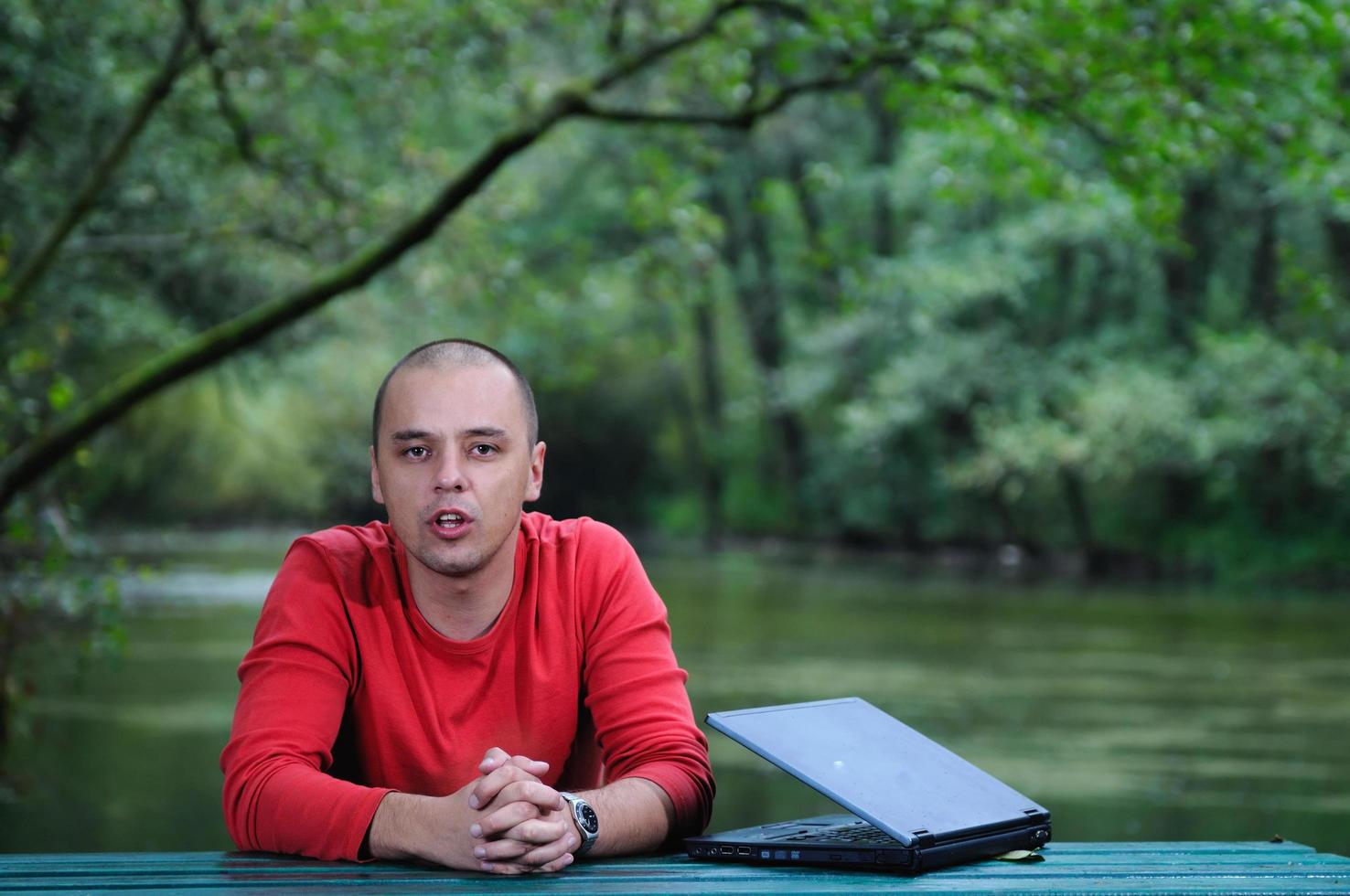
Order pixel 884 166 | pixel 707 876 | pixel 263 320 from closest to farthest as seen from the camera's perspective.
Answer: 1. pixel 707 876
2. pixel 263 320
3. pixel 884 166

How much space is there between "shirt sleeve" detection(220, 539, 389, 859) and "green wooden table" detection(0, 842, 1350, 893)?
0.07 metres

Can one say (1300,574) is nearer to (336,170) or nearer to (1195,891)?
(336,170)

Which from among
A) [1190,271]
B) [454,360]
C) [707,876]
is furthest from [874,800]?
[1190,271]

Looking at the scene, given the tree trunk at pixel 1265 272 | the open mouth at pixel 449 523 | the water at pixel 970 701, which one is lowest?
the water at pixel 970 701

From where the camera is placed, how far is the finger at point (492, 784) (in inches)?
97.9

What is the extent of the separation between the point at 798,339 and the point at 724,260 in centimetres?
519

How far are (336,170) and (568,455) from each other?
3116 cm

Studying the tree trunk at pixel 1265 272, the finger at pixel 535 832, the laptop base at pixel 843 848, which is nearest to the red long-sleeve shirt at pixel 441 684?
the laptop base at pixel 843 848

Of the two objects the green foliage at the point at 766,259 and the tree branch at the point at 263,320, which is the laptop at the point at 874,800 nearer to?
the green foliage at the point at 766,259

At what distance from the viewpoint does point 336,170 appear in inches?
432

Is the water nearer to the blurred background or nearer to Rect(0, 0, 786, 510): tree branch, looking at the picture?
the blurred background

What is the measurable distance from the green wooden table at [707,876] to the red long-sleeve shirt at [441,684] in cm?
22

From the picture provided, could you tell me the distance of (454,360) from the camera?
285cm

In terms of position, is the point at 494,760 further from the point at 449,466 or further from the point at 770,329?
the point at 770,329
